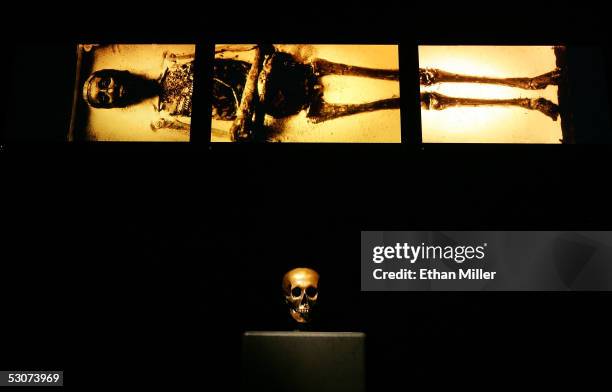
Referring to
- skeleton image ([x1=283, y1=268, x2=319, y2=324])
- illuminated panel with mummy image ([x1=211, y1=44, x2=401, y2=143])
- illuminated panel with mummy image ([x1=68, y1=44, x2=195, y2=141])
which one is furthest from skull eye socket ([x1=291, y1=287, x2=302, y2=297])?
illuminated panel with mummy image ([x1=68, y1=44, x2=195, y2=141])

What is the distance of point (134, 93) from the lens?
9.50 ft

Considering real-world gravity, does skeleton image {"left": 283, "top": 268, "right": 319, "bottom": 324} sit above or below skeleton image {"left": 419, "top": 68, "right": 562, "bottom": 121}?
below

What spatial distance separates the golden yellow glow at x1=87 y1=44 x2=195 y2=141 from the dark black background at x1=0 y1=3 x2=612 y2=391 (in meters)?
0.08

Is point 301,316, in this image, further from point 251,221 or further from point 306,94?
point 306,94

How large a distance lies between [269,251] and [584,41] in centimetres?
211

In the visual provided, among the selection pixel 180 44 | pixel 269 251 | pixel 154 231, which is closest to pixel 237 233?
pixel 269 251

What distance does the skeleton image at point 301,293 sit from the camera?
2600 millimetres

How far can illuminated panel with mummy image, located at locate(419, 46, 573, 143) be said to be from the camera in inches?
111

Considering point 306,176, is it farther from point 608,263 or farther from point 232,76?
point 608,263

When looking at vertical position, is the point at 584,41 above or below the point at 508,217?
above

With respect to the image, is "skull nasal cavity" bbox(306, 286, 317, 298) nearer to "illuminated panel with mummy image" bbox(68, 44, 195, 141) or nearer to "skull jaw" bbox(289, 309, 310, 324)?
"skull jaw" bbox(289, 309, 310, 324)

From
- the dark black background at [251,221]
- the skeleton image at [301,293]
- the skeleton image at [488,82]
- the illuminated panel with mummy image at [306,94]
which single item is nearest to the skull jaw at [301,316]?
the skeleton image at [301,293]

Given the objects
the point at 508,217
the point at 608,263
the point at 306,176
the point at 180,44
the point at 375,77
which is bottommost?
the point at 608,263

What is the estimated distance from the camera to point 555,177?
9.87 ft
